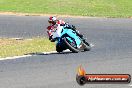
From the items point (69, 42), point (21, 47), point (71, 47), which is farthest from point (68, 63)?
point (21, 47)

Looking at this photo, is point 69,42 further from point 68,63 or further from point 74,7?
point 74,7

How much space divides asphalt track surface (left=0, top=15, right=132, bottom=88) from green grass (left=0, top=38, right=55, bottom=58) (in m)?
1.11

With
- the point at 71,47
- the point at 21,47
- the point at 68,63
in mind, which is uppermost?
the point at 68,63

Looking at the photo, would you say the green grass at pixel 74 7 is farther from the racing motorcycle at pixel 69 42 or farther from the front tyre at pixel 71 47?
the front tyre at pixel 71 47

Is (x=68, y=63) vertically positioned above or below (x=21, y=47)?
above

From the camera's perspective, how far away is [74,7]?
123 feet

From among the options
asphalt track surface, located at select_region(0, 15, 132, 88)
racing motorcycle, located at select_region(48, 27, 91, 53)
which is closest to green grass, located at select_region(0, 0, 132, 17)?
asphalt track surface, located at select_region(0, 15, 132, 88)

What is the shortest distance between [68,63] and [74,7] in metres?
22.8

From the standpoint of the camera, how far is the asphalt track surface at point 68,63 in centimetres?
1165

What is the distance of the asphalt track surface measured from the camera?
1165 cm

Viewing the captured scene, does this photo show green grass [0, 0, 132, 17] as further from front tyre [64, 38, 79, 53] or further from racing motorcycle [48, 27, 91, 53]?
front tyre [64, 38, 79, 53]

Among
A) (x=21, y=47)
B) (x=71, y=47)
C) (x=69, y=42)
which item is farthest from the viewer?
(x=21, y=47)

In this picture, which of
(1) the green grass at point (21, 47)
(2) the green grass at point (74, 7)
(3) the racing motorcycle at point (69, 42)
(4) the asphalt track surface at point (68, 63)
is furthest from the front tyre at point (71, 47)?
(2) the green grass at point (74, 7)

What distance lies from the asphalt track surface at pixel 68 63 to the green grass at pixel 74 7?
28.5 feet
